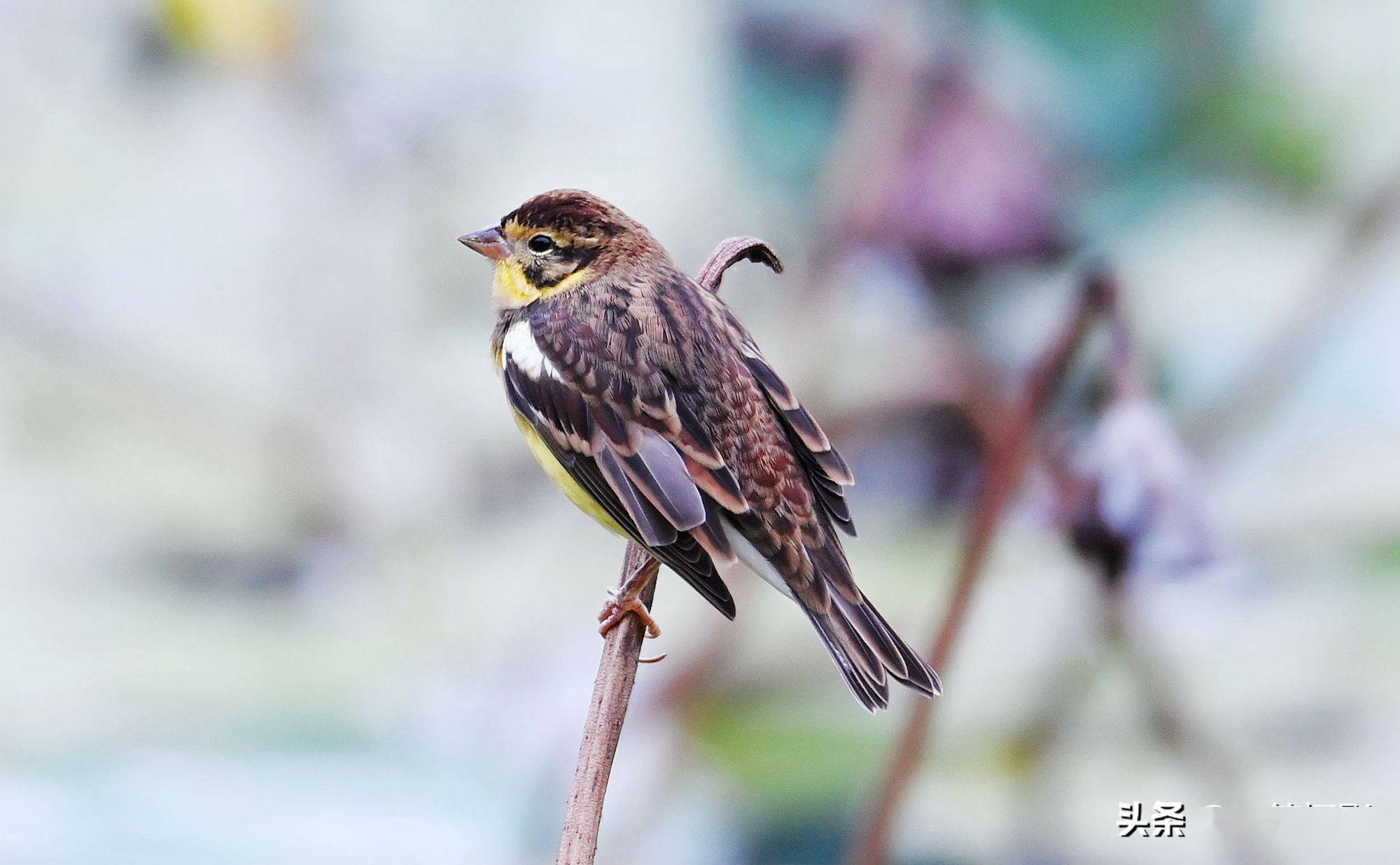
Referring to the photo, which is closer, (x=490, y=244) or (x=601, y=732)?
(x=601, y=732)

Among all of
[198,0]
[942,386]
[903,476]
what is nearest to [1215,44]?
[942,386]

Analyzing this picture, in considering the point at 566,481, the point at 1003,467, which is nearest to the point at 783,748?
the point at 1003,467

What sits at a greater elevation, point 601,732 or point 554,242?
point 554,242

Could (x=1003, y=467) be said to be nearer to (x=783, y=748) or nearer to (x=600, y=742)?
(x=783, y=748)

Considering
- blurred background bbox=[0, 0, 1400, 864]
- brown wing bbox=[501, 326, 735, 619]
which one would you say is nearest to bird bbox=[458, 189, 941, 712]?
brown wing bbox=[501, 326, 735, 619]

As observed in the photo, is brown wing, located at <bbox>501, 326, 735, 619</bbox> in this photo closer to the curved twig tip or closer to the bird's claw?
the bird's claw

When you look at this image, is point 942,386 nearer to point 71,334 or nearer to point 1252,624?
point 1252,624
